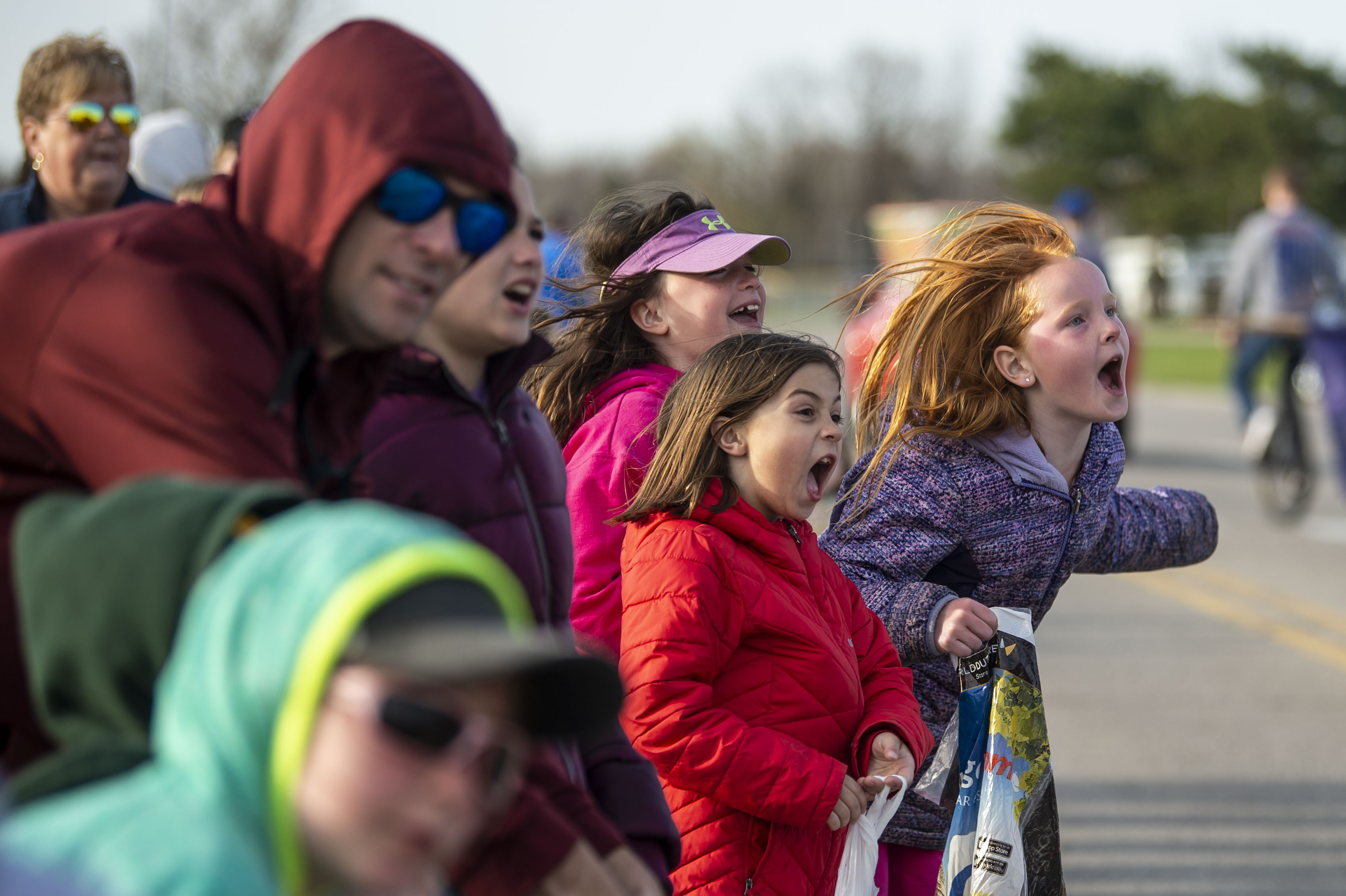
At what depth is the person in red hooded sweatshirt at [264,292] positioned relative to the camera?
136 cm

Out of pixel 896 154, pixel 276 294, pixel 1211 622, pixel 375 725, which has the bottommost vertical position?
pixel 896 154

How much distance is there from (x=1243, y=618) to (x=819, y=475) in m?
6.17

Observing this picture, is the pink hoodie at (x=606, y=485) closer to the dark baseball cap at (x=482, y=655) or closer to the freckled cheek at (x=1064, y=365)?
the freckled cheek at (x=1064, y=365)

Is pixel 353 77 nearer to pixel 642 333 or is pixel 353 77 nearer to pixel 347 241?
pixel 347 241

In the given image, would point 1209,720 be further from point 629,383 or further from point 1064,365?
point 629,383

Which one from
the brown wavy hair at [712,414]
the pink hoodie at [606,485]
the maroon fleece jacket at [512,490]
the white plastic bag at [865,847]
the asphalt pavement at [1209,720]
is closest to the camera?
the maroon fleece jacket at [512,490]

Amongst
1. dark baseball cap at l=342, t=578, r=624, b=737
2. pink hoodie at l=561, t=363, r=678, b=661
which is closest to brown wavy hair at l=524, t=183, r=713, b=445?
pink hoodie at l=561, t=363, r=678, b=661

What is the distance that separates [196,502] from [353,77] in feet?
1.91

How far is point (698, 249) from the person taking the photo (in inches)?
123

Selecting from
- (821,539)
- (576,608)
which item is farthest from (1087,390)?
(576,608)

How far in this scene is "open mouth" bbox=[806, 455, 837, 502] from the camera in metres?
2.73

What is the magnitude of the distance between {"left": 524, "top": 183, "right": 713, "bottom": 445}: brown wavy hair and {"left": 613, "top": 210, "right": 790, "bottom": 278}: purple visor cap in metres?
0.05

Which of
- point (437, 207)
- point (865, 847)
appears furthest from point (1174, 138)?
point (437, 207)

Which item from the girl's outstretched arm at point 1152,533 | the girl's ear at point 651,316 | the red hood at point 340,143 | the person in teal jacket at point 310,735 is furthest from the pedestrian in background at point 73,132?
the person in teal jacket at point 310,735
